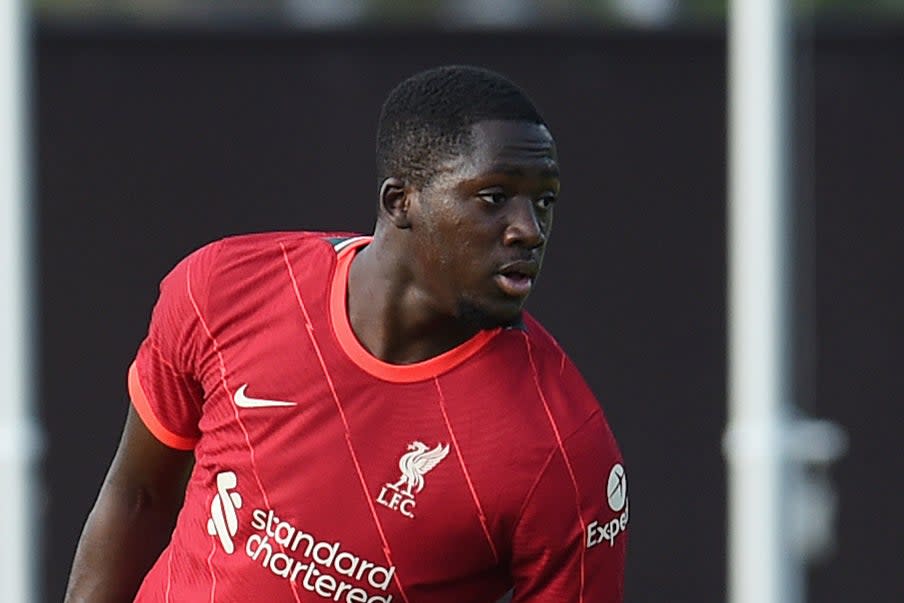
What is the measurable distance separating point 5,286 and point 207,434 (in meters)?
2.98

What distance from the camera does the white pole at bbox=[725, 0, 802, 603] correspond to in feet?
20.0

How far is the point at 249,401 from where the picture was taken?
309 centimetres

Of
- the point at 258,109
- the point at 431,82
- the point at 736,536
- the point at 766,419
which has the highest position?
the point at 258,109

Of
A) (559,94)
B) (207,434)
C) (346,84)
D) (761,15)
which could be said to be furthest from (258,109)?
(207,434)

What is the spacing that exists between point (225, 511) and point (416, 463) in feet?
1.15

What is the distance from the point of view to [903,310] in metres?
6.46

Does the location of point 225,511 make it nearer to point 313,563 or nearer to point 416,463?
point 313,563

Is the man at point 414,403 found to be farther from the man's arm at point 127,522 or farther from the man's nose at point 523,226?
the man's arm at point 127,522

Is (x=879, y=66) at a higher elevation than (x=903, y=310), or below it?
higher

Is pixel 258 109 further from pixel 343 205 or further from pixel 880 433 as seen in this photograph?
pixel 880 433

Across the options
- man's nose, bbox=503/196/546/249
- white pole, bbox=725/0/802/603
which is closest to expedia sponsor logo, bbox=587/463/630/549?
man's nose, bbox=503/196/546/249

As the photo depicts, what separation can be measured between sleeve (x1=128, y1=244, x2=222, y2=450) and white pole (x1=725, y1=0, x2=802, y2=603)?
3152mm

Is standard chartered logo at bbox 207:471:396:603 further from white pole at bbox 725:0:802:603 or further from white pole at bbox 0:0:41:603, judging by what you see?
white pole at bbox 725:0:802:603

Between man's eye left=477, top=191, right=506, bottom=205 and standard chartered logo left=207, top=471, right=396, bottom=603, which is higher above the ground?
man's eye left=477, top=191, right=506, bottom=205
